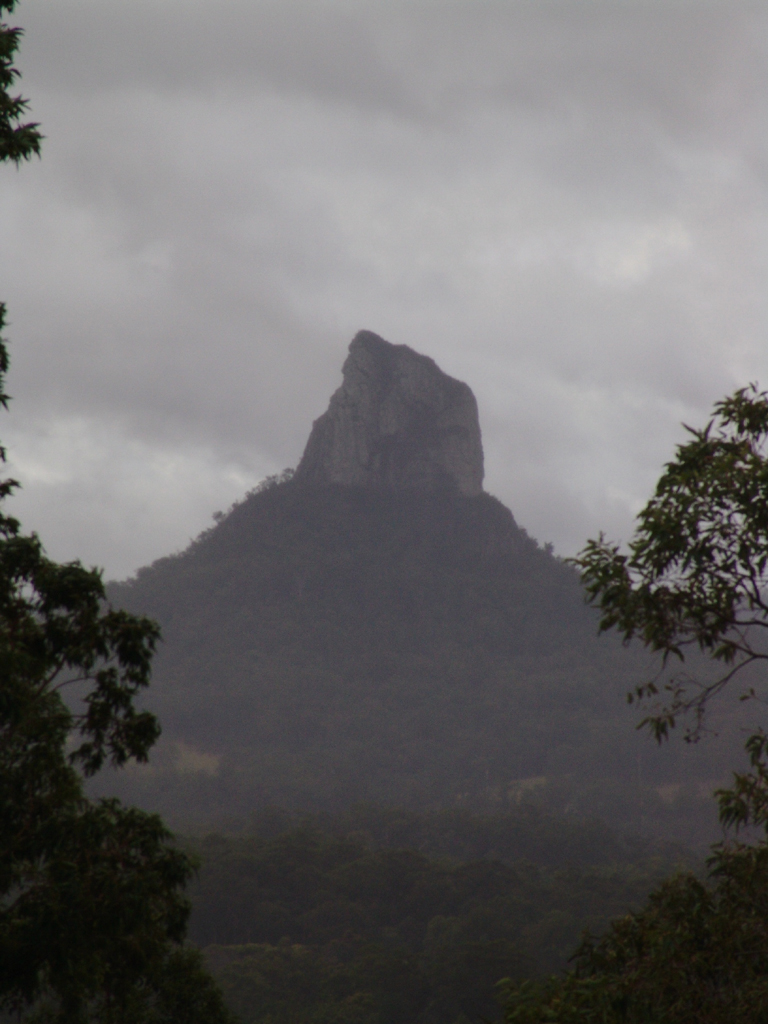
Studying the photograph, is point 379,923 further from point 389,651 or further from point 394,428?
point 394,428

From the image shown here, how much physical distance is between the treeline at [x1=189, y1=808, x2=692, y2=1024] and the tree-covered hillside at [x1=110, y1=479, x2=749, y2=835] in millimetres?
→ 28103

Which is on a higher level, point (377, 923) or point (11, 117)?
point (11, 117)

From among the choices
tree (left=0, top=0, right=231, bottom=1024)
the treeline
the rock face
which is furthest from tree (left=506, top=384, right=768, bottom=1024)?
the rock face

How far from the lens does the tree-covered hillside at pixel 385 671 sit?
9175 centimetres

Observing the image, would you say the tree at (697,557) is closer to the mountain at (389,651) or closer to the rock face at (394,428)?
the mountain at (389,651)

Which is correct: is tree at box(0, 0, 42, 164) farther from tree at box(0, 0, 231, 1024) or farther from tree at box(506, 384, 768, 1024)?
tree at box(506, 384, 768, 1024)

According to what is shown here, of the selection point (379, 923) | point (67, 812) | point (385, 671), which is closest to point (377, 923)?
point (379, 923)

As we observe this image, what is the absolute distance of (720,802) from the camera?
8.74 m

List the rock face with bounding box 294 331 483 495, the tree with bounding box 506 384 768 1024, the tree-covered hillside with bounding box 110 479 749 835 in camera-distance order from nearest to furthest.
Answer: the tree with bounding box 506 384 768 1024 < the tree-covered hillside with bounding box 110 479 749 835 < the rock face with bounding box 294 331 483 495

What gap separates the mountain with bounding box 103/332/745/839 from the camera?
9212cm

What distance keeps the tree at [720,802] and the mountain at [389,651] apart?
7011 cm

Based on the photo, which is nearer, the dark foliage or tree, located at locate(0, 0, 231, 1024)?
tree, located at locate(0, 0, 231, 1024)

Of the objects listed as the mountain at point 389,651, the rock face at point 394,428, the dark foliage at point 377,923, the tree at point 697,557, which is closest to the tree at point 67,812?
the tree at point 697,557

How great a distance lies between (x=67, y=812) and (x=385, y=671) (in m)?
116
